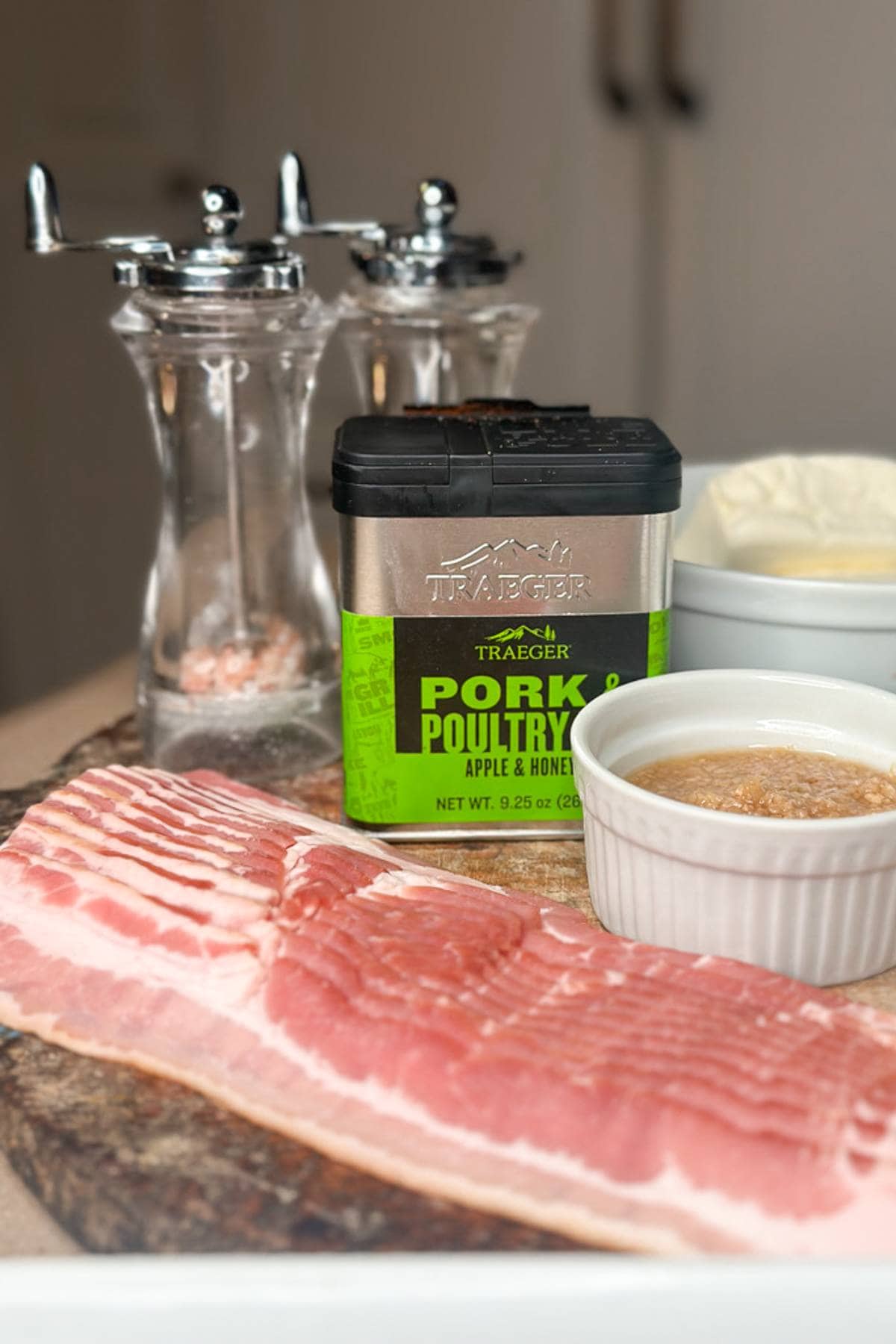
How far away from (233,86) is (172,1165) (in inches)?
88.6

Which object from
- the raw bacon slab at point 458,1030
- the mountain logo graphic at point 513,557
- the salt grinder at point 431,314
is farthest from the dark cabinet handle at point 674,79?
the raw bacon slab at point 458,1030

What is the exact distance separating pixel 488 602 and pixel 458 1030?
31 cm

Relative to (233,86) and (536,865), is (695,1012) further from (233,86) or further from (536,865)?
(233,86)

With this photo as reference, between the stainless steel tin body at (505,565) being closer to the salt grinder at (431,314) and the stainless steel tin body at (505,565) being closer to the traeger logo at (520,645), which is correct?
the traeger logo at (520,645)

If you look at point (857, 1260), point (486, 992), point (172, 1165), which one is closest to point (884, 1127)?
point (857, 1260)

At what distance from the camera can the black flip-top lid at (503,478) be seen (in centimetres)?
89

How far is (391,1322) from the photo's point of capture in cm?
59

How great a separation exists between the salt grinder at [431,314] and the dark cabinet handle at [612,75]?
139 centimetres

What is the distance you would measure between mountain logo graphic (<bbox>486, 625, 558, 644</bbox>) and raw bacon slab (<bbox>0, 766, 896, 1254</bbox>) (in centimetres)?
15

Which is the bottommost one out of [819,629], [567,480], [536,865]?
[536,865]

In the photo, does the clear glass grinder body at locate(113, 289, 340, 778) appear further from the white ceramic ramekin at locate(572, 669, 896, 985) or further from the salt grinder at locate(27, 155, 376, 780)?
the white ceramic ramekin at locate(572, 669, 896, 985)

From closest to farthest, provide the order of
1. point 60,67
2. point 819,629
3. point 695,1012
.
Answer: point 695,1012
point 819,629
point 60,67

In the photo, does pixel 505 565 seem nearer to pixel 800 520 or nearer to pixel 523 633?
pixel 523 633

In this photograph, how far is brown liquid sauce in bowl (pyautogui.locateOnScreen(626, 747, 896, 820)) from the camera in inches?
32.8
